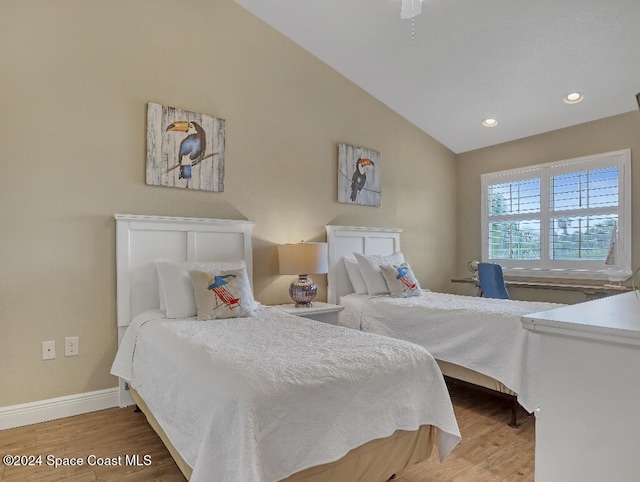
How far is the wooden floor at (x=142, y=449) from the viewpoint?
1.96m

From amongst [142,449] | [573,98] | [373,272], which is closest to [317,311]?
[373,272]

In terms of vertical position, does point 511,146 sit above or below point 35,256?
above

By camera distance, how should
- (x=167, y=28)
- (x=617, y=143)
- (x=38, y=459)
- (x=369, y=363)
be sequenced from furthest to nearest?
1. (x=617, y=143)
2. (x=167, y=28)
3. (x=38, y=459)
4. (x=369, y=363)

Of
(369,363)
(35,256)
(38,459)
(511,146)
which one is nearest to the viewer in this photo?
(369,363)

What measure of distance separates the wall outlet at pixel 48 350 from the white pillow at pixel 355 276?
8.26 ft

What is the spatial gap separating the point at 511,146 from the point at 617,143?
1.08 metres

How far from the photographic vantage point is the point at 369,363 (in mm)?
1710

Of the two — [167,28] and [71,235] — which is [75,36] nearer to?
[167,28]

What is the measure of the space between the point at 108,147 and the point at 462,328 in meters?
2.85

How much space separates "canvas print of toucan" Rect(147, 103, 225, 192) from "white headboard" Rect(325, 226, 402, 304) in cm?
129

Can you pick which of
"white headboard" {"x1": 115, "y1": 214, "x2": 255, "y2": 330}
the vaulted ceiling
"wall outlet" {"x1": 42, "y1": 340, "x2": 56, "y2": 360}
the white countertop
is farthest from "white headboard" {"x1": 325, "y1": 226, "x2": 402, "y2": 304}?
the white countertop

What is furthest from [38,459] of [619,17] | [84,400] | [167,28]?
[619,17]

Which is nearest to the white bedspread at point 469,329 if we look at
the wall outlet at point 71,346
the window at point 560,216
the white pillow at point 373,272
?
the white pillow at point 373,272

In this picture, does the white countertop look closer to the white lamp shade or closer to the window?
the white lamp shade
